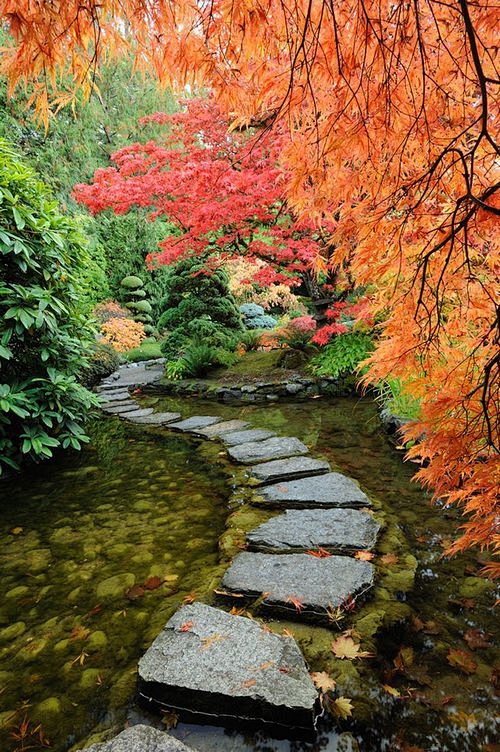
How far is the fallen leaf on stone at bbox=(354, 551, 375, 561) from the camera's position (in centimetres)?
201

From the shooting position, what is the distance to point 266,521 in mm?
2463

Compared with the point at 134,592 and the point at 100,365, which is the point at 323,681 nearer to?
the point at 134,592

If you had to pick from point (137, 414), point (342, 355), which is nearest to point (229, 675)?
point (137, 414)

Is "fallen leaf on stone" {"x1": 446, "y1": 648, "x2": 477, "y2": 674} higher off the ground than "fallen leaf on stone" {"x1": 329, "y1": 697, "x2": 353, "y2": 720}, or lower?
higher

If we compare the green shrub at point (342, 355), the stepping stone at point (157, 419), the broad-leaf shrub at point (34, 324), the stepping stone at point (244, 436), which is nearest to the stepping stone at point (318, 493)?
the stepping stone at point (244, 436)

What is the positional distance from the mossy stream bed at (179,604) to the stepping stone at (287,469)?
0.18 m

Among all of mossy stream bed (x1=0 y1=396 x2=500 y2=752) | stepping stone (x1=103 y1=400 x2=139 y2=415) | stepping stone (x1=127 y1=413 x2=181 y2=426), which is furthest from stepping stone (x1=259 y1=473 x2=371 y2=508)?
stepping stone (x1=103 y1=400 x2=139 y2=415)

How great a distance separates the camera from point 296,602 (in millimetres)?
1684

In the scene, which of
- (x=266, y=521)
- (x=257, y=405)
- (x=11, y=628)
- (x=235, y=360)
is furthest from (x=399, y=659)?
(x=235, y=360)

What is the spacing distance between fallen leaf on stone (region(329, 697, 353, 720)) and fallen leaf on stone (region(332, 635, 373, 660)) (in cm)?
16

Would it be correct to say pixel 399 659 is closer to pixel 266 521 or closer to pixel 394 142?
pixel 266 521

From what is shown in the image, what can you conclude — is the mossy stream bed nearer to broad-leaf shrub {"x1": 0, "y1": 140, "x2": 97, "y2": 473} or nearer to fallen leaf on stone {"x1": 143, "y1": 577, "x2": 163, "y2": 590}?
fallen leaf on stone {"x1": 143, "y1": 577, "x2": 163, "y2": 590}

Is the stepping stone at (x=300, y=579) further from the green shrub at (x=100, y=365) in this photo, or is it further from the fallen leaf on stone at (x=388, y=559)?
the green shrub at (x=100, y=365)

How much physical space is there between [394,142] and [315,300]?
5457 millimetres
